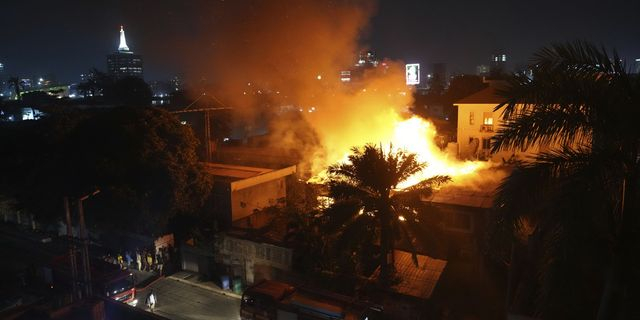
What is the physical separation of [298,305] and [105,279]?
A: 8384mm

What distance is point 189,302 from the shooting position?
1831 centimetres

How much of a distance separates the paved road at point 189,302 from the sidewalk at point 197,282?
175 millimetres

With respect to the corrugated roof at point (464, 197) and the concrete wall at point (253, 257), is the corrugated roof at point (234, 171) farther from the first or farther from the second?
the corrugated roof at point (464, 197)

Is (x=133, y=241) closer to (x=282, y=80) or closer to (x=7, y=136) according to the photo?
(x=7, y=136)

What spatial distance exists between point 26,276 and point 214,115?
84.2ft

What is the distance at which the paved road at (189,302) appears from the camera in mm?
17203

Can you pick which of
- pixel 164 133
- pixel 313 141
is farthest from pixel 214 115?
pixel 164 133

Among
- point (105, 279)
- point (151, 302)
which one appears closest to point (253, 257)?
point (151, 302)

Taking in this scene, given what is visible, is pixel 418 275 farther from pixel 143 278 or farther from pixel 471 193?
pixel 143 278

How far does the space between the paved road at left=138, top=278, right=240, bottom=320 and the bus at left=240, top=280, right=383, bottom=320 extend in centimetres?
177

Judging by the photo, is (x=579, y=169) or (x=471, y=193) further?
(x=471, y=193)

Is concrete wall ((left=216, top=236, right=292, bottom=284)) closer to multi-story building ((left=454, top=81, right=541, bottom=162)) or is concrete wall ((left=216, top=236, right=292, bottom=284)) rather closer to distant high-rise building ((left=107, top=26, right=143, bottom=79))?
multi-story building ((left=454, top=81, right=541, bottom=162))

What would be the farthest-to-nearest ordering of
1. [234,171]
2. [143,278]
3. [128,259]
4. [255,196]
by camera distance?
[234,171] → [255,196] → [128,259] → [143,278]

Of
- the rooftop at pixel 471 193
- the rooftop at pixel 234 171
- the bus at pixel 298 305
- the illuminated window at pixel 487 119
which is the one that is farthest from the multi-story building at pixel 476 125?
the bus at pixel 298 305
